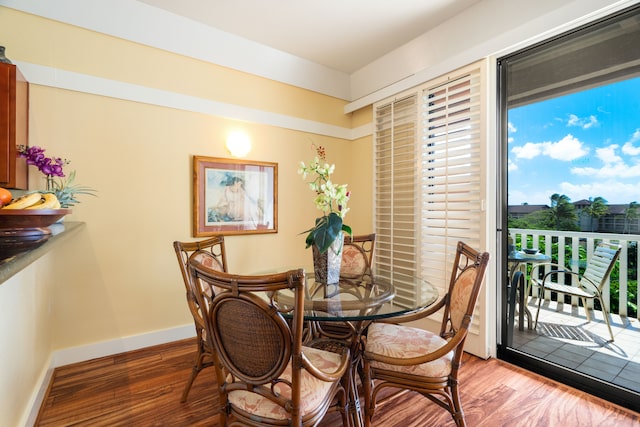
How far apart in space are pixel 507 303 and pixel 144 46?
381 centimetres

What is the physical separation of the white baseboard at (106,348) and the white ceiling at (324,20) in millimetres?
2899

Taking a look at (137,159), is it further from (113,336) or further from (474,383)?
(474,383)

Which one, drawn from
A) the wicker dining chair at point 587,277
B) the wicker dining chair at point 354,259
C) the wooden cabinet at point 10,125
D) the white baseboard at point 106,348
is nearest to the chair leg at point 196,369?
the white baseboard at point 106,348

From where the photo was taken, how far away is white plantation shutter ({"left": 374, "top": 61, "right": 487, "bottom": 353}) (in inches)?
102

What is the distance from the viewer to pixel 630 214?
189 centimetres

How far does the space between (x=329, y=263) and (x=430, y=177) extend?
1.57 metres

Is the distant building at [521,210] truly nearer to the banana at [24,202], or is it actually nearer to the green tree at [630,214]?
the green tree at [630,214]

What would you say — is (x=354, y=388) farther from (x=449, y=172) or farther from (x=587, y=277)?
(x=449, y=172)

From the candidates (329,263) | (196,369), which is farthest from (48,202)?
(329,263)

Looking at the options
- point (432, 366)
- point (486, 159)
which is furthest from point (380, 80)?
point (432, 366)

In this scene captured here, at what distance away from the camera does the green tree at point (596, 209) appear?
2004 mm

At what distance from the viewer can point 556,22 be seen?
2.09m

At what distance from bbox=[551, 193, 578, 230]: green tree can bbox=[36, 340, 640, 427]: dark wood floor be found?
114 cm

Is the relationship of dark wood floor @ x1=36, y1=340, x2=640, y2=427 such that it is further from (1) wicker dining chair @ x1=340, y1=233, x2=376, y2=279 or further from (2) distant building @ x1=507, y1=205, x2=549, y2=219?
(2) distant building @ x1=507, y1=205, x2=549, y2=219
